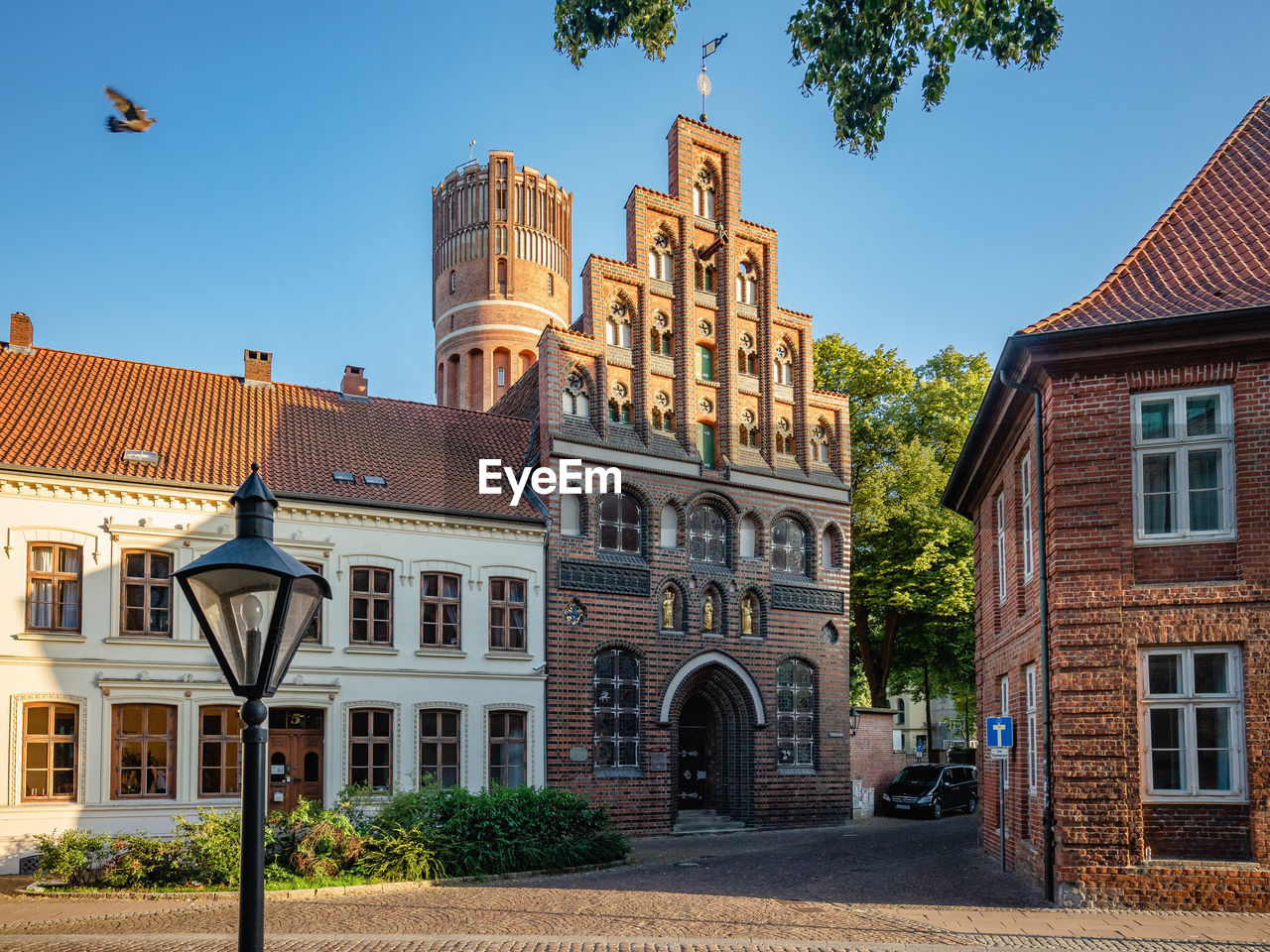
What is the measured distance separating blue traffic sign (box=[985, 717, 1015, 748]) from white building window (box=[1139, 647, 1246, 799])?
358cm

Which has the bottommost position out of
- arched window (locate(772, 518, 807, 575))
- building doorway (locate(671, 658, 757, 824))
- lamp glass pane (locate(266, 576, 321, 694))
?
building doorway (locate(671, 658, 757, 824))

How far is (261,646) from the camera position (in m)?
5.88

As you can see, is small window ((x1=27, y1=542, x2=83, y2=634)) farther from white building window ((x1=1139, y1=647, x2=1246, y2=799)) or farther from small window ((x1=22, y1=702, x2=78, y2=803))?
white building window ((x1=1139, y1=647, x2=1246, y2=799))

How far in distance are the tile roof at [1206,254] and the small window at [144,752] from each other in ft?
54.3

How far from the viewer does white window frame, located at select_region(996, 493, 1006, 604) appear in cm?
2098

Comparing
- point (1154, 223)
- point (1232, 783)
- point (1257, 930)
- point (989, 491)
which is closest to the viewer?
point (1257, 930)

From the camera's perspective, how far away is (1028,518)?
1808 centimetres

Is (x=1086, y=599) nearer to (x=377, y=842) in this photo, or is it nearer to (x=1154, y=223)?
(x=1154, y=223)

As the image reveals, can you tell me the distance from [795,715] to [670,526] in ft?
19.5

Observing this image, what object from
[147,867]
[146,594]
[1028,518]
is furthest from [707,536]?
[147,867]

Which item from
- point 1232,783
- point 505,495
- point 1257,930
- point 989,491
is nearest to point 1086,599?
point 1232,783

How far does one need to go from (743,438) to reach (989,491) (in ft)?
26.8

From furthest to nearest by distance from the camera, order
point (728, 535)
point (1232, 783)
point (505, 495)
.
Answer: point (728, 535), point (505, 495), point (1232, 783)

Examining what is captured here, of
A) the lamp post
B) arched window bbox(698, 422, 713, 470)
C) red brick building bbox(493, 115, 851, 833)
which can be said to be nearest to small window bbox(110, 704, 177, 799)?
red brick building bbox(493, 115, 851, 833)
